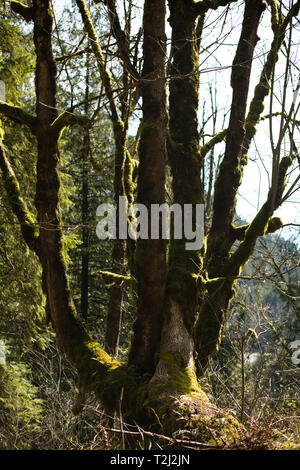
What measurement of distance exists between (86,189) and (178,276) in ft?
35.9

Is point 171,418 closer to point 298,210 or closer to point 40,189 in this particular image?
point 40,189

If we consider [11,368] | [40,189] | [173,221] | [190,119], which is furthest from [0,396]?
[190,119]

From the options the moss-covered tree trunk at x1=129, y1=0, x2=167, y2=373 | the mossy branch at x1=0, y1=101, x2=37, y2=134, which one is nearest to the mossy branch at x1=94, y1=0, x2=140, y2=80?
the moss-covered tree trunk at x1=129, y1=0, x2=167, y2=373

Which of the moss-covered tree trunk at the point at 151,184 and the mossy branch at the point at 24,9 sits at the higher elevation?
the mossy branch at the point at 24,9

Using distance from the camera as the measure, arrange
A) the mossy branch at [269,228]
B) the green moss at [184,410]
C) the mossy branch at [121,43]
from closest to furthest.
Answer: the green moss at [184,410] < the mossy branch at [121,43] < the mossy branch at [269,228]

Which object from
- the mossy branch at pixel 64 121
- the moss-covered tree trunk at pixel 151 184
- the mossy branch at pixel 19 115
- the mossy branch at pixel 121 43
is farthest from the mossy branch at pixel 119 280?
the mossy branch at pixel 121 43

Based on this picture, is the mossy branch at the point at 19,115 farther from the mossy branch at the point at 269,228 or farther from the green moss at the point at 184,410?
the green moss at the point at 184,410

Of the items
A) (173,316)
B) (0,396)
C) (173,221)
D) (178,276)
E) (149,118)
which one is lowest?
(0,396)

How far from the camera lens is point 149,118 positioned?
14.4ft

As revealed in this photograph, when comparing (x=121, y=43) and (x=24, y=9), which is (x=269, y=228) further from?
(x=24, y=9)

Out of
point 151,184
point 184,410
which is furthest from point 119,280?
point 184,410

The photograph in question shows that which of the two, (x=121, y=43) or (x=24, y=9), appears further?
(x=24, y=9)

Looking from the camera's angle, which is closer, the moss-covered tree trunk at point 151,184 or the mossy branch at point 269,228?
the moss-covered tree trunk at point 151,184

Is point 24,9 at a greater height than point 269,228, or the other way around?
point 24,9
